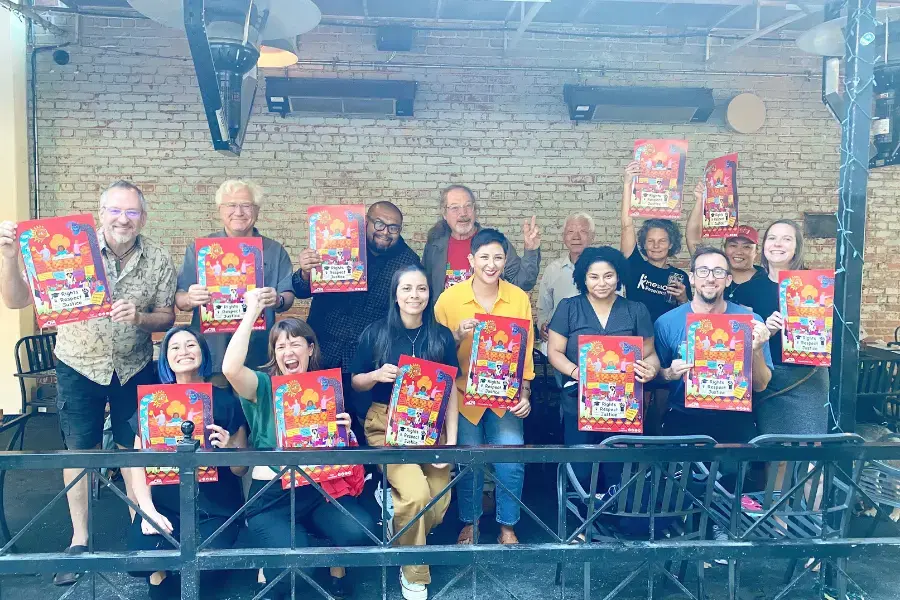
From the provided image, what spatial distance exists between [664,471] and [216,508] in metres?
1.92

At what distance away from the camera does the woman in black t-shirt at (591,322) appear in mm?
3189

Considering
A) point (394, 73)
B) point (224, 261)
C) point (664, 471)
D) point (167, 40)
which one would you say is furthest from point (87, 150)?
point (664, 471)

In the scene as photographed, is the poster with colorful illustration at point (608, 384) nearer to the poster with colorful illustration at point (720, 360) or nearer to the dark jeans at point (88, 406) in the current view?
the poster with colorful illustration at point (720, 360)

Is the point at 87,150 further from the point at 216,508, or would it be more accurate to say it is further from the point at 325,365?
the point at 216,508

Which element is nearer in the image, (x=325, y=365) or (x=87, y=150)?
(x=325, y=365)

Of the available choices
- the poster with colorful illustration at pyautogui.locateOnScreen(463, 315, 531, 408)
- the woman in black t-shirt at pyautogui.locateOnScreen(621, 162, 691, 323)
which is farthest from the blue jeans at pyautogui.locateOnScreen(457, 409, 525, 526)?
the woman in black t-shirt at pyautogui.locateOnScreen(621, 162, 691, 323)

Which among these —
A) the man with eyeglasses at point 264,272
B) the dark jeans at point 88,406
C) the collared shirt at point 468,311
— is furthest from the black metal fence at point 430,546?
the man with eyeglasses at point 264,272

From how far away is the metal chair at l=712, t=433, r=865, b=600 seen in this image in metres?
2.38

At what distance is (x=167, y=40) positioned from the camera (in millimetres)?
5816

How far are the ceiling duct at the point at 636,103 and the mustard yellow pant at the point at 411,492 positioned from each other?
3.92m

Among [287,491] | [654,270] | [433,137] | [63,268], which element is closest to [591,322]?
[654,270]

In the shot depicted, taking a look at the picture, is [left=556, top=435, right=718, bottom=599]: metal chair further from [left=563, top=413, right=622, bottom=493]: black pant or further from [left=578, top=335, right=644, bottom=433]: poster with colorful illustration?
[left=578, top=335, right=644, bottom=433]: poster with colorful illustration

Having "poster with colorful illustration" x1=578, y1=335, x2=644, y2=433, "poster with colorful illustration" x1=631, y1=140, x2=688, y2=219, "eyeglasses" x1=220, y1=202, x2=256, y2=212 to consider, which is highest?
"poster with colorful illustration" x1=631, y1=140, x2=688, y2=219

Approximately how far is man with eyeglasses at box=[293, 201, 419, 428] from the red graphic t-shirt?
246mm
